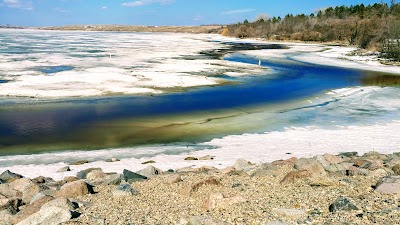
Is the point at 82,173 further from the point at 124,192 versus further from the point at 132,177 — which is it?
the point at 124,192

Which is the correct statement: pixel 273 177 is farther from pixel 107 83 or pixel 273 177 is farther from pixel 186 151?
pixel 107 83

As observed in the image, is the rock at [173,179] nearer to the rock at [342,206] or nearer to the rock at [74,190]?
the rock at [74,190]

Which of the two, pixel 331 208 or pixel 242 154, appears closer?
pixel 331 208

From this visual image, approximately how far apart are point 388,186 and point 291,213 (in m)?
1.89

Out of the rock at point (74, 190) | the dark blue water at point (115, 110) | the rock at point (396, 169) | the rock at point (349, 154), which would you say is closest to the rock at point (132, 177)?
the rock at point (74, 190)

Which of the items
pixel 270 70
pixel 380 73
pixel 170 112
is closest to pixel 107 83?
pixel 170 112

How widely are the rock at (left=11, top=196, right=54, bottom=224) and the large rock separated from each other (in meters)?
4.47

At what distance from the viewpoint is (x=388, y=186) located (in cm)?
613

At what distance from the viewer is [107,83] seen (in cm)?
2261

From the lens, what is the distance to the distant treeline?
4545 cm

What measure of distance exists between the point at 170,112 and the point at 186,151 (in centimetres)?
530

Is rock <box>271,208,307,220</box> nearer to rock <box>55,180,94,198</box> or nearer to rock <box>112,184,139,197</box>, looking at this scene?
rock <box>112,184,139,197</box>

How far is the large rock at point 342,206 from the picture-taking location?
17.6 ft

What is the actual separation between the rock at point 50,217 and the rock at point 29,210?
36 cm
